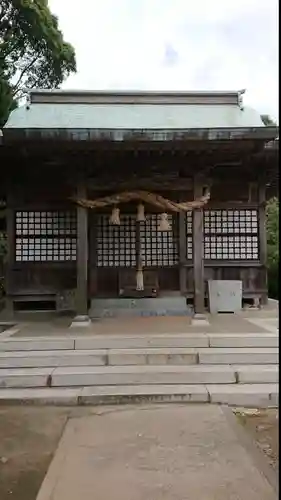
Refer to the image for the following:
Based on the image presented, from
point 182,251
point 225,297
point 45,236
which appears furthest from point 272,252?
point 45,236

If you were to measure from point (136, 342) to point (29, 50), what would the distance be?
1642 cm

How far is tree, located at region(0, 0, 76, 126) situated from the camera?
17.1m

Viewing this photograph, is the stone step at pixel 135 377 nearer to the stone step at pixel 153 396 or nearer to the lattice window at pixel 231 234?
the stone step at pixel 153 396

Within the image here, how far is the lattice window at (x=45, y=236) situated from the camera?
10.1 meters

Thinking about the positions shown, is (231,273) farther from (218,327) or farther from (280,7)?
(280,7)

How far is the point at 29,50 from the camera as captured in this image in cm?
1916

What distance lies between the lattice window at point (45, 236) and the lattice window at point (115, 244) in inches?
23.6

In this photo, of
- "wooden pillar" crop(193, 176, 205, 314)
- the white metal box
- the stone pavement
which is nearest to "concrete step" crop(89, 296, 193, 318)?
the white metal box

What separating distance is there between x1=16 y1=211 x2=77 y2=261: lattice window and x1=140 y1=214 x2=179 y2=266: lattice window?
1574mm

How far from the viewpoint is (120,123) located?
1102cm

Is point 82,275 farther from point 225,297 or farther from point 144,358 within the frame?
point 225,297

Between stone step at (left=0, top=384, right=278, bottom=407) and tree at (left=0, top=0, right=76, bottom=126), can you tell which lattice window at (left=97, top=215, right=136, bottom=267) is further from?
tree at (left=0, top=0, right=76, bottom=126)

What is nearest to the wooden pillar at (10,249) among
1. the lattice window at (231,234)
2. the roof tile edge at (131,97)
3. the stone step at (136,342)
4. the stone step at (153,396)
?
the stone step at (136,342)

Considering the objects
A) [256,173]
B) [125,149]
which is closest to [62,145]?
[125,149]
